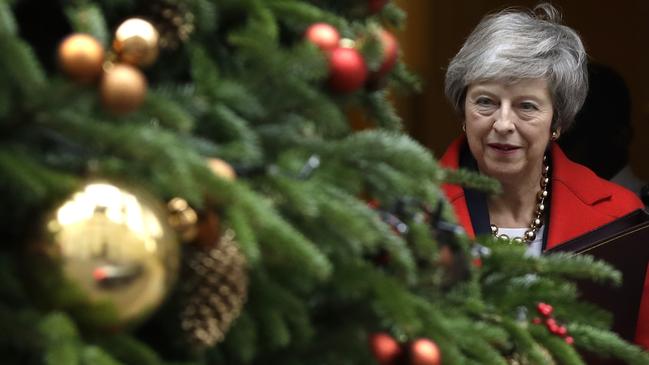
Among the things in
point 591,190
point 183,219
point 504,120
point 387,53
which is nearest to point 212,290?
point 183,219

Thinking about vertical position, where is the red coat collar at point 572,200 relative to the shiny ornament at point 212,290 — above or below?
above

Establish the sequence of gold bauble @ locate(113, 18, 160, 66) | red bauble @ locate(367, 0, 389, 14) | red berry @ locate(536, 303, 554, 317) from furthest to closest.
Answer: red berry @ locate(536, 303, 554, 317)
red bauble @ locate(367, 0, 389, 14)
gold bauble @ locate(113, 18, 160, 66)

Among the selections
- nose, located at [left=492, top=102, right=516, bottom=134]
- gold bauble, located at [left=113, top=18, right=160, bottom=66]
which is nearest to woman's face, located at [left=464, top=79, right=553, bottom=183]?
nose, located at [left=492, top=102, right=516, bottom=134]

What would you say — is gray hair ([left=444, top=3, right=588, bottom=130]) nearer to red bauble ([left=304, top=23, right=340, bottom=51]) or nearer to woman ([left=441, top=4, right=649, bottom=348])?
woman ([left=441, top=4, right=649, bottom=348])

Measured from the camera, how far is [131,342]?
0.94 metres

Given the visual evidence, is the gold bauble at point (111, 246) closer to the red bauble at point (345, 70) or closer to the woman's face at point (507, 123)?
the red bauble at point (345, 70)

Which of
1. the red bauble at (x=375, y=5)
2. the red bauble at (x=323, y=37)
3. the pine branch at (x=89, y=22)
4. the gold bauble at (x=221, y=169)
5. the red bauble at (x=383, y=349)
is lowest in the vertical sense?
the red bauble at (x=383, y=349)

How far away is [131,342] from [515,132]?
1553 millimetres

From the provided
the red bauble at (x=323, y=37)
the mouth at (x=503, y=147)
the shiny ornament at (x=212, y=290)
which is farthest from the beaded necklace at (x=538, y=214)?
the shiny ornament at (x=212, y=290)

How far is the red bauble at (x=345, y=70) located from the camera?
1.13 metres

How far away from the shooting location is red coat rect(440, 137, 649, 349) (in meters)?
2.36

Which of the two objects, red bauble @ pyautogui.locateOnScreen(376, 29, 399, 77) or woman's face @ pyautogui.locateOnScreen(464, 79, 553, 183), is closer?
red bauble @ pyautogui.locateOnScreen(376, 29, 399, 77)

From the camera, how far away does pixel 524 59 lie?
94.2 inches

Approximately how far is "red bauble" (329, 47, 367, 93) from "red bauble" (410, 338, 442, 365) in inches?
9.0
